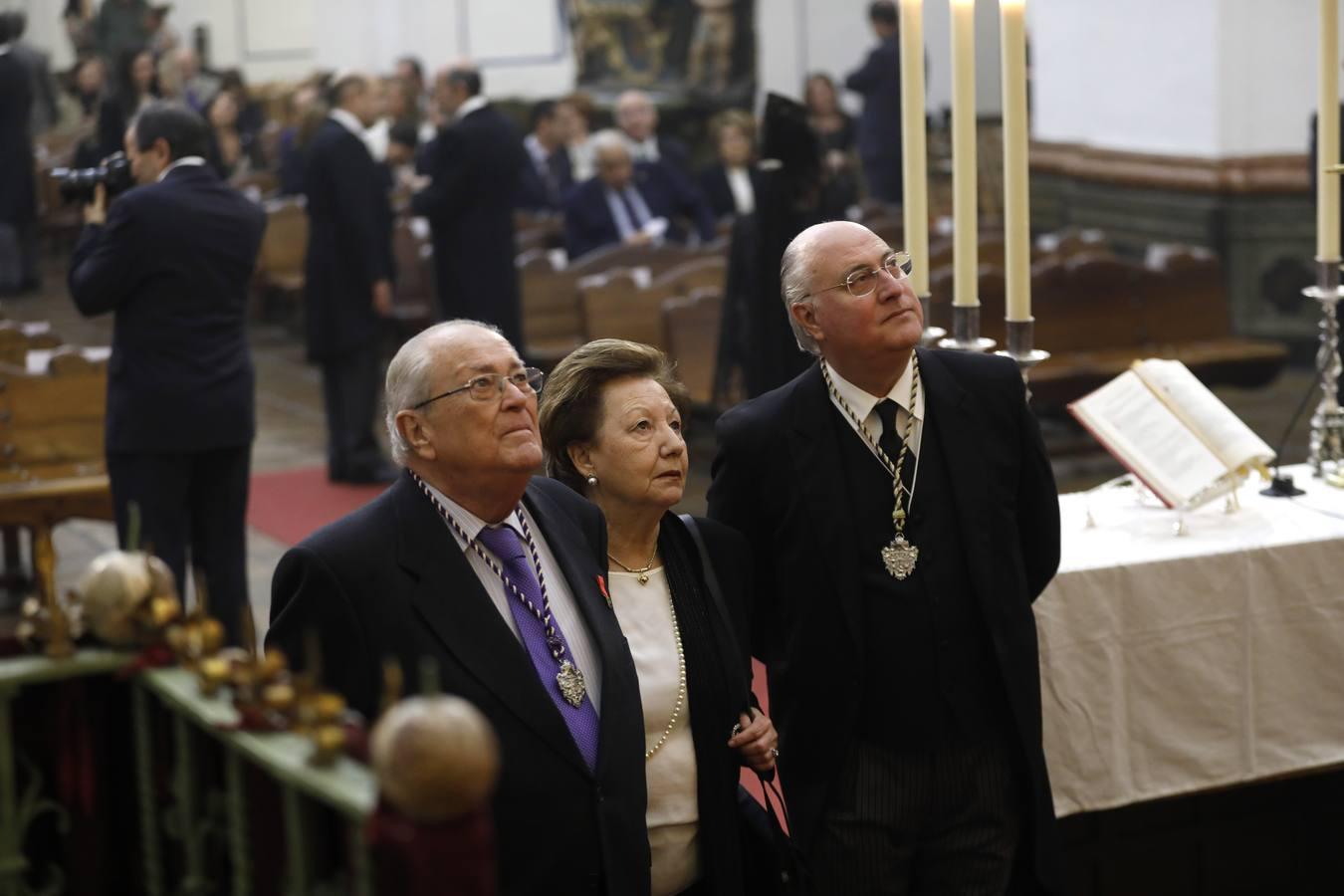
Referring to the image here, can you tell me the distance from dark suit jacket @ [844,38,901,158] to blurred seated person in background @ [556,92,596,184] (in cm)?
207

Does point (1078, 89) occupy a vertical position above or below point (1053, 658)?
above

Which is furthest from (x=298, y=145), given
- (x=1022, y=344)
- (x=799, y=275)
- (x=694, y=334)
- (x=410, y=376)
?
(x=410, y=376)

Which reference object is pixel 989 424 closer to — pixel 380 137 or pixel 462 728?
pixel 462 728

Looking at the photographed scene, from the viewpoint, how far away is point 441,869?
1.45 metres

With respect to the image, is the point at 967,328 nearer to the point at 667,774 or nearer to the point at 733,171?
the point at 667,774

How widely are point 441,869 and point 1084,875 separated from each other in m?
2.70

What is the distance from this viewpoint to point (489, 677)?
8.35ft

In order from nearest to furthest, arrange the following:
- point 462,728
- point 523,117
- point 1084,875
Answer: point 462,728, point 1084,875, point 523,117

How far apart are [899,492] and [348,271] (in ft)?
19.8

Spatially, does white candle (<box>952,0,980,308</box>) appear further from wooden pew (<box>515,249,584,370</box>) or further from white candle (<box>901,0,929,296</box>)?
wooden pew (<box>515,249,584,370</box>)

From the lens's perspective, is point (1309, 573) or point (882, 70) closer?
point (1309, 573)

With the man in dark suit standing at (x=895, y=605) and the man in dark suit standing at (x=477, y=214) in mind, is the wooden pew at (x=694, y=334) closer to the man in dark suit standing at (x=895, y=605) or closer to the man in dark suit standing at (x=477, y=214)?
the man in dark suit standing at (x=477, y=214)

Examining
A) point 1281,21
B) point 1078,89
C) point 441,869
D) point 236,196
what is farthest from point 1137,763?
point 1078,89

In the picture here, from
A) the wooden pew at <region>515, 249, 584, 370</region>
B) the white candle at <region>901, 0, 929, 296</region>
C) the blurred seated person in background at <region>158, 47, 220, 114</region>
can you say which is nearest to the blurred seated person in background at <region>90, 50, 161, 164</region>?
the blurred seated person in background at <region>158, 47, 220, 114</region>
